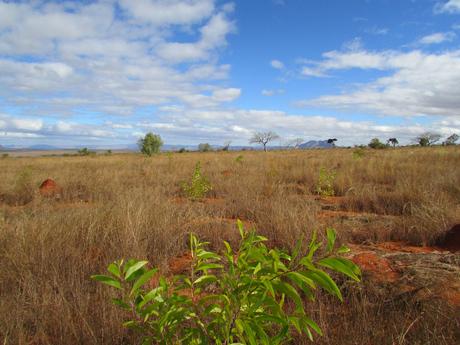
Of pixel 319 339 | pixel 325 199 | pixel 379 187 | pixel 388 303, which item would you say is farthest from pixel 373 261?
pixel 379 187

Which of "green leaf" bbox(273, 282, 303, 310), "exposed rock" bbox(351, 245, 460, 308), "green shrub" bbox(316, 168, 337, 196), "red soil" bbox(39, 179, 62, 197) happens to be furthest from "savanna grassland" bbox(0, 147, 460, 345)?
"red soil" bbox(39, 179, 62, 197)

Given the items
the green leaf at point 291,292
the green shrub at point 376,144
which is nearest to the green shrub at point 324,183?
the green leaf at point 291,292

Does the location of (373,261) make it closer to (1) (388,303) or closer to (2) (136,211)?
(1) (388,303)

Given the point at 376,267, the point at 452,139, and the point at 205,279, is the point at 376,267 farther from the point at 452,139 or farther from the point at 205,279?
the point at 452,139

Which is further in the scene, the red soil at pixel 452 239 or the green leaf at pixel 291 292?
the red soil at pixel 452 239

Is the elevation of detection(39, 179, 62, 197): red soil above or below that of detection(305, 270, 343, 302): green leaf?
below

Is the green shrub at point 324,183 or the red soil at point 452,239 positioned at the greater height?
the green shrub at point 324,183

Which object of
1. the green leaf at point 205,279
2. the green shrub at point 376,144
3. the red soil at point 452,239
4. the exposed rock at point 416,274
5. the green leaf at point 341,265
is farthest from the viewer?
the green shrub at point 376,144

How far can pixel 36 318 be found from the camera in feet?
7.77

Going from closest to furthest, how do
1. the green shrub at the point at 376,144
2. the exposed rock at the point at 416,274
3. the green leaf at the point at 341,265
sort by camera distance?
1. the green leaf at the point at 341,265
2. the exposed rock at the point at 416,274
3. the green shrub at the point at 376,144

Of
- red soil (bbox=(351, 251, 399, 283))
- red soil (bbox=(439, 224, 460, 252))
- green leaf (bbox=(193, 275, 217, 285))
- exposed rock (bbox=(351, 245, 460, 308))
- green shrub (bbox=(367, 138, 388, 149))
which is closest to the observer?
Result: green leaf (bbox=(193, 275, 217, 285))

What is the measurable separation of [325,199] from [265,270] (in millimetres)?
6617

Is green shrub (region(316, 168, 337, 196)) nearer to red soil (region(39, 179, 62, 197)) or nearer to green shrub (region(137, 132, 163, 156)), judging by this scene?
red soil (region(39, 179, 62, 197))

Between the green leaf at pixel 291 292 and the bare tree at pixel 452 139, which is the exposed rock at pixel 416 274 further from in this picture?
the bare tree at pixel 452 139
